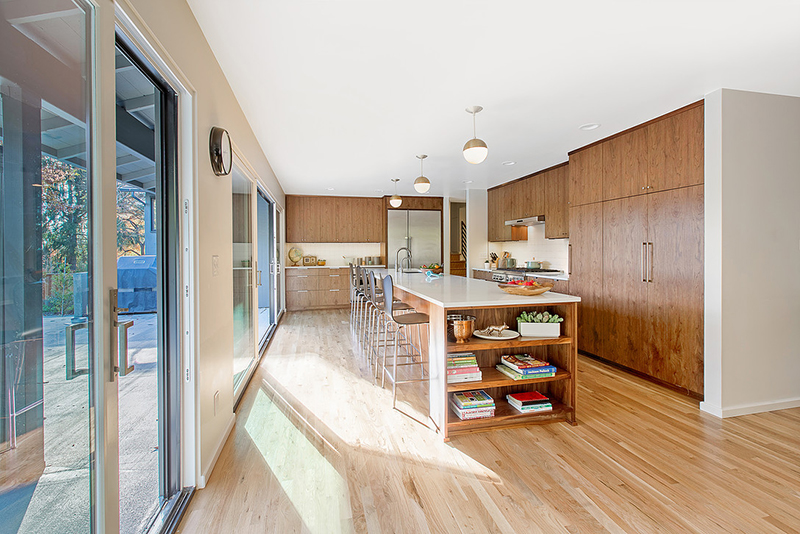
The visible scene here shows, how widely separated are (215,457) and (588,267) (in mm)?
4018

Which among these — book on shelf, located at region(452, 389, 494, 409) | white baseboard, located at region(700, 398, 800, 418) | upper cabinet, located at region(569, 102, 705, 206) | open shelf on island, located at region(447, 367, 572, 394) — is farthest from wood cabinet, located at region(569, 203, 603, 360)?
book on shelf, located at region(452, 389, 494, 409)

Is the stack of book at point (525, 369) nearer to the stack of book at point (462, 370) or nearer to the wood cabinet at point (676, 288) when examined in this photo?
the stack of book at point (462, 370)

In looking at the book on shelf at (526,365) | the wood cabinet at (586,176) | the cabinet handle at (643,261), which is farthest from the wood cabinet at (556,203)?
the book on shelf at (526,365)

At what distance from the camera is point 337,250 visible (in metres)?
8.34

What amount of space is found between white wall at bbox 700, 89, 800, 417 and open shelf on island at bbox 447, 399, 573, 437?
1.24 metres

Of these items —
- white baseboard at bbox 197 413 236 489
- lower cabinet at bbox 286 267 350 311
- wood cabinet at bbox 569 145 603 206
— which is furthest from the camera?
lower cabinet at bbox 286 267 350 311

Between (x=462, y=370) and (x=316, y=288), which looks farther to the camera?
(x=316, y=288)

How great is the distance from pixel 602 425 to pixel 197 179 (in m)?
3.00

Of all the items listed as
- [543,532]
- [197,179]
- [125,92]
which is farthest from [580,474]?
[125,92]

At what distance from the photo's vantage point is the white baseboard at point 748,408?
2.80 metres

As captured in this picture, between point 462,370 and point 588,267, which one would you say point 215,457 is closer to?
point 462,370

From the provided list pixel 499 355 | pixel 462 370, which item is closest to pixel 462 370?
pixel 462 370

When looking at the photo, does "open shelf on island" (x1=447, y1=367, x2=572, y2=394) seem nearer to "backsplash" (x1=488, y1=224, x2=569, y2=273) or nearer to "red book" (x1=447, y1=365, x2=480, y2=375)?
"red book" (x1=447, y1=365, x2=480, y2=375)

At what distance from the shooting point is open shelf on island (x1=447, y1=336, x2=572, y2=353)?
8.26 feet
